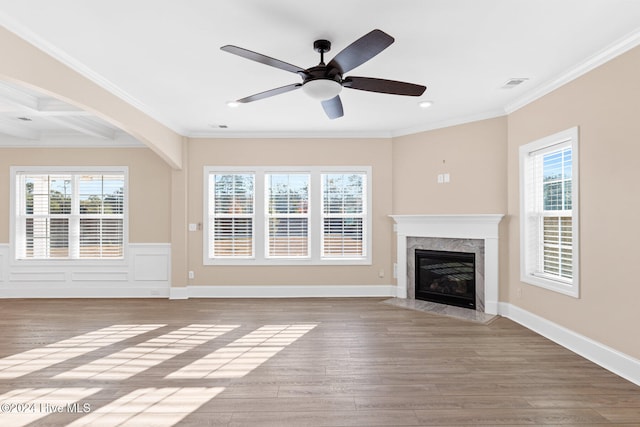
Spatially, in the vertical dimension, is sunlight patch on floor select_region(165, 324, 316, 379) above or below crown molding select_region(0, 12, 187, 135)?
below

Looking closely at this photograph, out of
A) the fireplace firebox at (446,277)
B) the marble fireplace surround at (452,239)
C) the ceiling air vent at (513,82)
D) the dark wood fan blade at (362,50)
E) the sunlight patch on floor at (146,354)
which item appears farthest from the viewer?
the fireplace firebox at (446,277)

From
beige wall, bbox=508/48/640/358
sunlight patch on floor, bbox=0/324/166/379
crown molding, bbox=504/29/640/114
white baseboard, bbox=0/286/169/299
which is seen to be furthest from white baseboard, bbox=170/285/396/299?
crown molding, bbox=504/29/640/114

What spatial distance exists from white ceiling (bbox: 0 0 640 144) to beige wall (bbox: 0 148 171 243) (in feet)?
4.37

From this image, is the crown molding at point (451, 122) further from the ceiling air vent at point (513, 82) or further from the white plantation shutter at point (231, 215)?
the white plantation shutter at point (231, 215)

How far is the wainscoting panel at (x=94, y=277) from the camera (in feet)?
18.7

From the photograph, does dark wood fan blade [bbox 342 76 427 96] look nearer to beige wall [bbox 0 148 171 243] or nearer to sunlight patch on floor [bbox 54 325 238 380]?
sunlight patch on floor [bbox 54 325 238 380]

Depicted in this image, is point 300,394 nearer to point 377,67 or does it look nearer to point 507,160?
point 377,67

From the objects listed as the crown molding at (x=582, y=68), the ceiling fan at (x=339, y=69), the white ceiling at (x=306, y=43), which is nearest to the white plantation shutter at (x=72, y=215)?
the white ceiling at (x=306, y=43)

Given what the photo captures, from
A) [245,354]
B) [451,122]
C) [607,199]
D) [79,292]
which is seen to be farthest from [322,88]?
[79,292]

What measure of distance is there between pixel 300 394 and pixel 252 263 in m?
3.33

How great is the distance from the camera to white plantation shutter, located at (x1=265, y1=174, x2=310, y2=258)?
5.79 metres

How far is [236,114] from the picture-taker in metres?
4.73

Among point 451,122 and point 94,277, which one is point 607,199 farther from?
point 94,277

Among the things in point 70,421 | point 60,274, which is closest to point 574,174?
point 70,421
